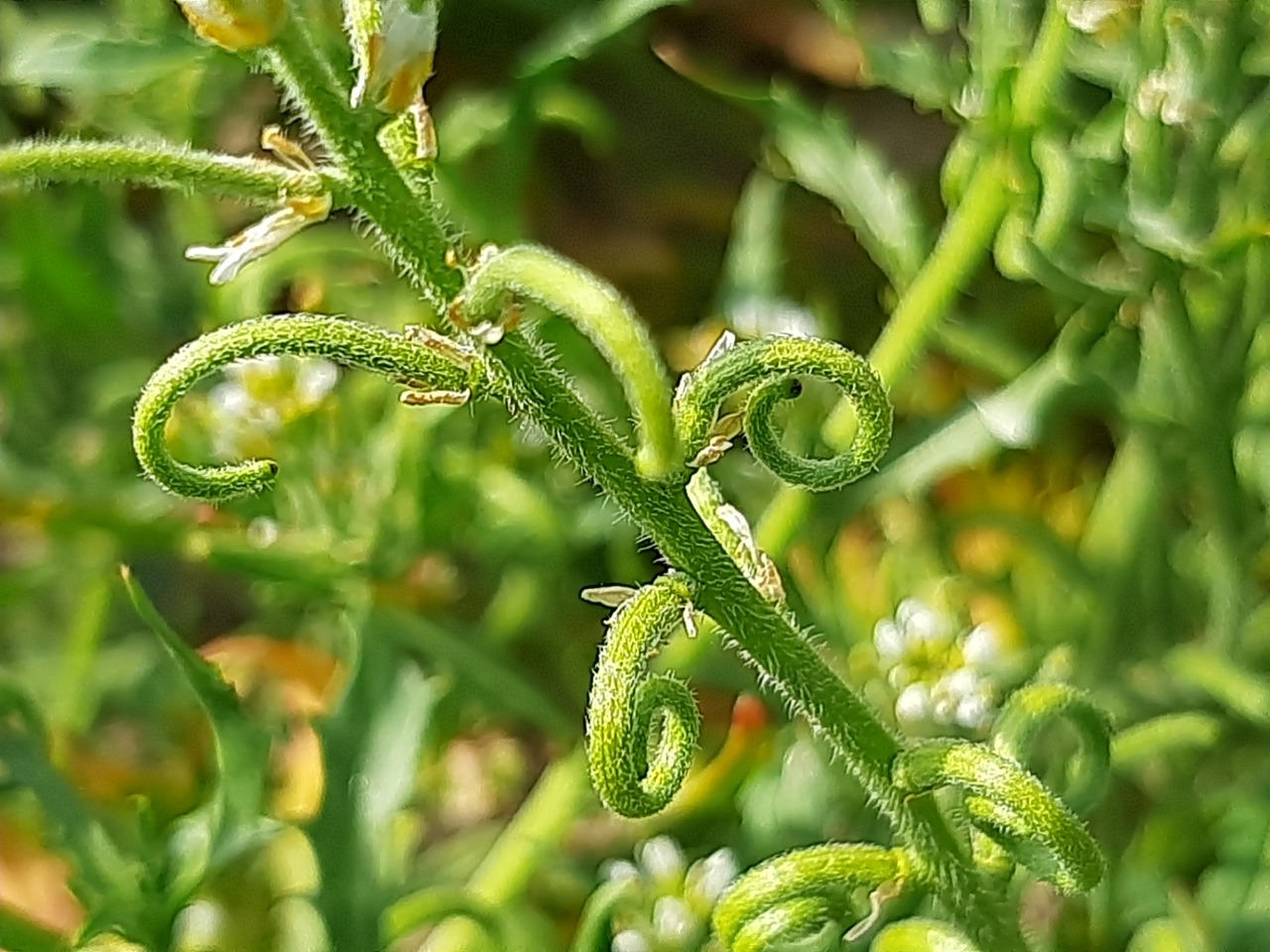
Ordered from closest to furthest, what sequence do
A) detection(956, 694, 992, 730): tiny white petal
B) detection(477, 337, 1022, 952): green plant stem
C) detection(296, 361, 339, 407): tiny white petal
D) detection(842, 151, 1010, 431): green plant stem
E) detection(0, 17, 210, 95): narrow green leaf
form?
detection(477, 337, 1022, 952): green plant stem
detection(0, 17, 210, 95): narrow green leaf
detection(842, 151, 1010, 431): green plant stem
detection(956, 694, 992, 730): tiny white petal
detection(296, 361, 339, 407): tiny white petal

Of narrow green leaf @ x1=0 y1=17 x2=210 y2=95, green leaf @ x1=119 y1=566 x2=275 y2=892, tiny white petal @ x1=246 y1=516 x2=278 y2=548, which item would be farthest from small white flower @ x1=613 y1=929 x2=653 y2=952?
narrow green leaf @ x1=0 y1=17 x2=210 y2=95

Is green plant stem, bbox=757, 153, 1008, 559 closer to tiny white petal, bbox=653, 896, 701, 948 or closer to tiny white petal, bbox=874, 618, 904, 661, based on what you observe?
tiny white petal, bbox=874, 618, 904, 661

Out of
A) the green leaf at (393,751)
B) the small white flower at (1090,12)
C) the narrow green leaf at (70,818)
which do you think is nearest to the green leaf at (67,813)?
the narrow green leaf at (70,818)

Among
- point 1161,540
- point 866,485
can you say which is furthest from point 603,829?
→ point 1161,540

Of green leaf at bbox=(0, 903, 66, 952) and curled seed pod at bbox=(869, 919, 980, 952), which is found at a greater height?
green leaf at bbox=(0, 903, 66, 952)

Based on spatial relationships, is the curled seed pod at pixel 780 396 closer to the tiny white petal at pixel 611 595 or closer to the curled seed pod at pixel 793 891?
the tiny white petal at pixel 611 595

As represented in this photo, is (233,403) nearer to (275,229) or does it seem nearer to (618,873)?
(618,873)

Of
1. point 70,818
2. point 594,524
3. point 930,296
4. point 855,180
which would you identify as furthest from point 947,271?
point 70,818
